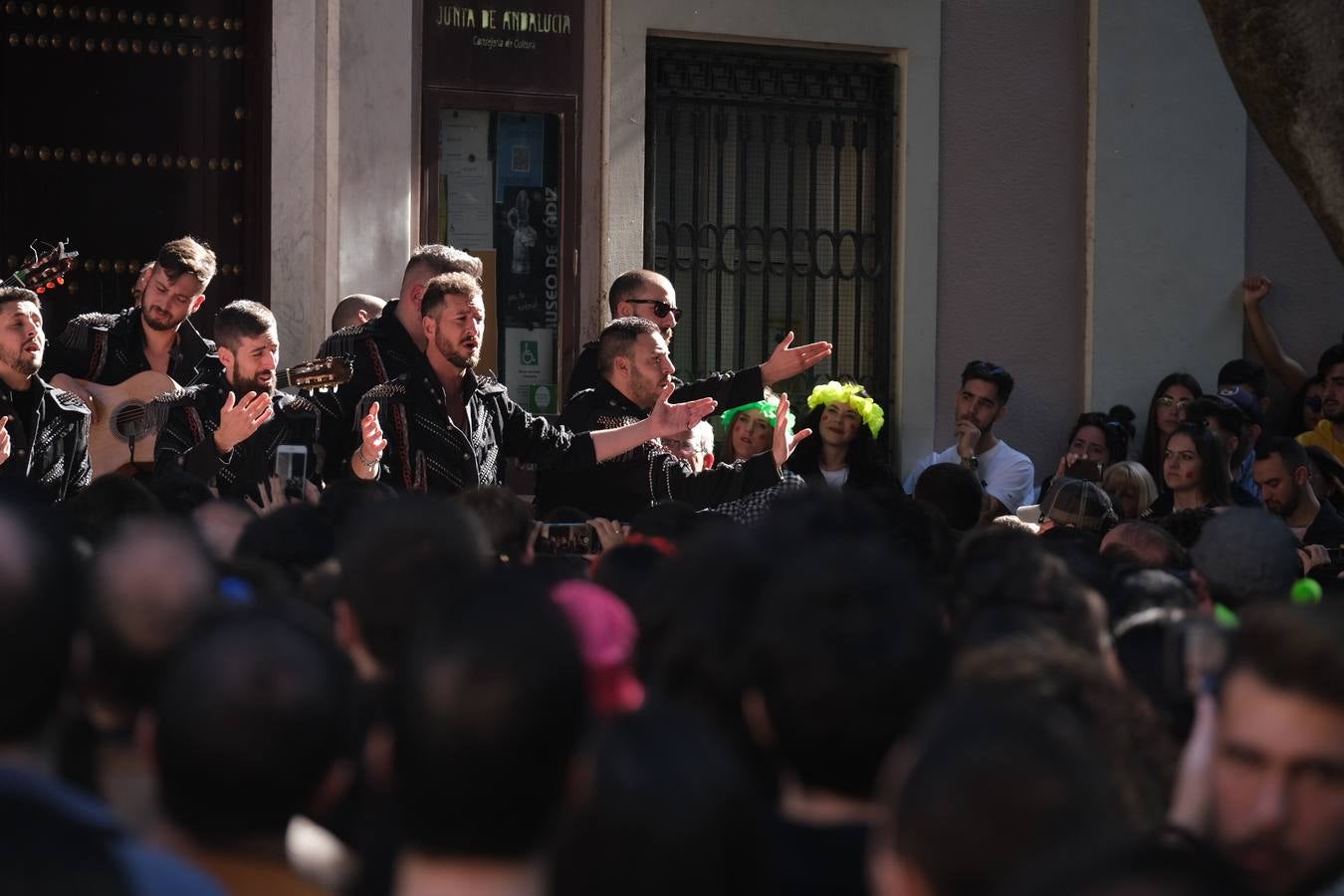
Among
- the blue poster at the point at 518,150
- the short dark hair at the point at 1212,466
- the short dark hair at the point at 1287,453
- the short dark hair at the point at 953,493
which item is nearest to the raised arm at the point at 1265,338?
the short dark hair at the point at 1287,453

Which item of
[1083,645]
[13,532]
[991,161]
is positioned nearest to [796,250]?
[991,161]

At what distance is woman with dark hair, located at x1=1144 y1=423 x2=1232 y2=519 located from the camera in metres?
7.80

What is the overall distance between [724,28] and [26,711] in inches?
333

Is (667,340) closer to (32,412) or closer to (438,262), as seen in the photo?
(438,262)

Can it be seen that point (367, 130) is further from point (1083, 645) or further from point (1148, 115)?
point (1083, 645)

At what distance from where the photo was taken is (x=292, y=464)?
261 inches

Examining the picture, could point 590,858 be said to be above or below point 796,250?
below

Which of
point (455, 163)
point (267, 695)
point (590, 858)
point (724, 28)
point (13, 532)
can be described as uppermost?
point (724, 28)

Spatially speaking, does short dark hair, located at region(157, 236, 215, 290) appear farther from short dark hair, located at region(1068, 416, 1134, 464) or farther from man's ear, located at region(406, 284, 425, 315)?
short dark hair, located at region(1068, 416, 1134, 464)

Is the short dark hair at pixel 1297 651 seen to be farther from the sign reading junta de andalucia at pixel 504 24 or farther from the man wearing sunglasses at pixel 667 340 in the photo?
the sign reading junta de andalucia at pixel 504 24

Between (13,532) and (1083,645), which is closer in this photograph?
(13,532)

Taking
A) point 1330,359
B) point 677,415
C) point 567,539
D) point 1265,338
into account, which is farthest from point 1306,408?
point 567,539

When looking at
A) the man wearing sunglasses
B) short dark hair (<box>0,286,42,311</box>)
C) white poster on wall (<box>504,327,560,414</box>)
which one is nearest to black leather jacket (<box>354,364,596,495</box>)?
the man wearing sunglasses

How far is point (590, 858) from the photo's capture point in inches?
85.7
